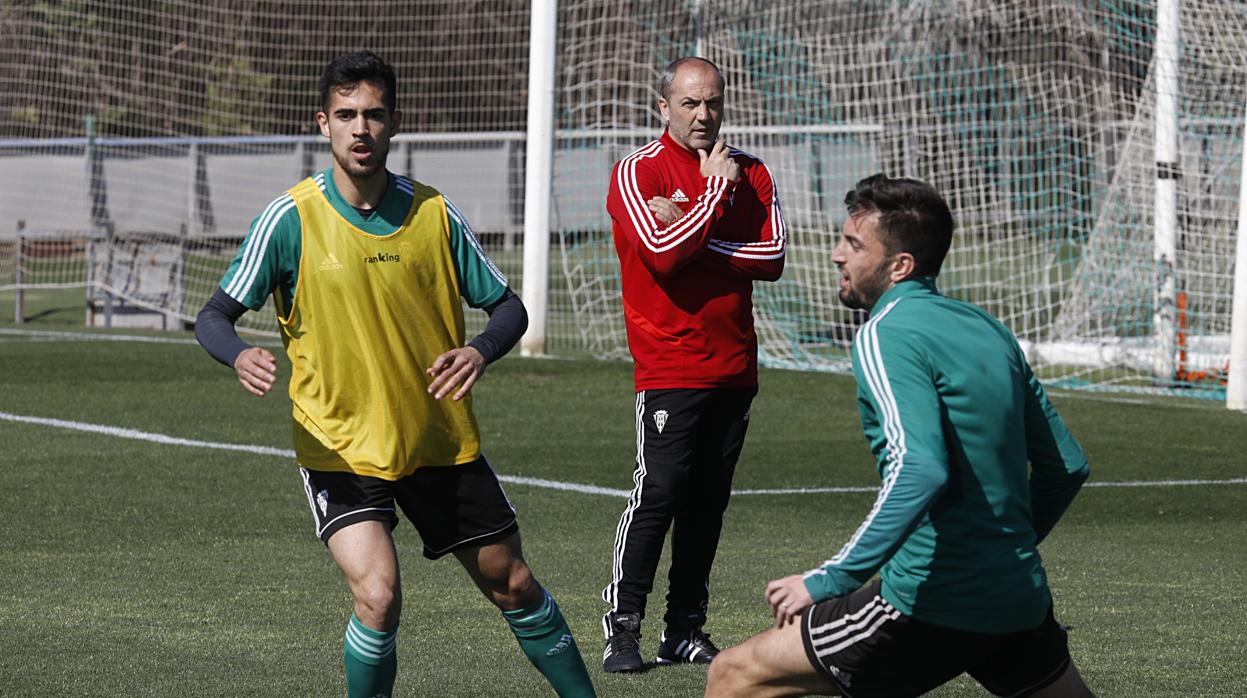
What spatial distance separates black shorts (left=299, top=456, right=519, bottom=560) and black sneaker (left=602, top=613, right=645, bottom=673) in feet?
3.87

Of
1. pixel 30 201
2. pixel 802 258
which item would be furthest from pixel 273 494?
pixel 30 201

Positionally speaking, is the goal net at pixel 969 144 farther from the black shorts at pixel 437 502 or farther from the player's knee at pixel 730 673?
the player's knee at pixel 730 673

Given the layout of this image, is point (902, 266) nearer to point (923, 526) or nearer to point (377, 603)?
point (923, 526)

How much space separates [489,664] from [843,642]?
239 cm

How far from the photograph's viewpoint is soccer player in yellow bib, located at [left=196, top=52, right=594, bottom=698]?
4965mm

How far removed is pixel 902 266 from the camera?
399 cm

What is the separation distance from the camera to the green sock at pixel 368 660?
4863 mm

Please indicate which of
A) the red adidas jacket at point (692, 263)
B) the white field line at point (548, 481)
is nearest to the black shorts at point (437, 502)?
the red adidas jacket at point (692, 263)

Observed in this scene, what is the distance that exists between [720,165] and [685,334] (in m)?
0.59

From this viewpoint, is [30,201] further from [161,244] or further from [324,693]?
[324,693]

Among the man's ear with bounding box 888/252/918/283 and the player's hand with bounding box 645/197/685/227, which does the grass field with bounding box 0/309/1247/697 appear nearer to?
the player's hand with bounding box 645/197/685/227

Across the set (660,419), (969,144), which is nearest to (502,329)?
(660,419)

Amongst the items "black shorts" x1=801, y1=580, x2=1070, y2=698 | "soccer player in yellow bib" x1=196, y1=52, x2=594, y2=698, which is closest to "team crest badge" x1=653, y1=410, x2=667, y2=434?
"soccer player in yellow bib" x1=196, y1=52, x2=594, y2=698

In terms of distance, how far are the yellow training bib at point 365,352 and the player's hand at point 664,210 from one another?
133cm
